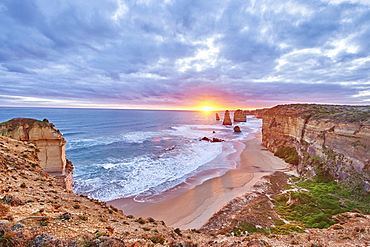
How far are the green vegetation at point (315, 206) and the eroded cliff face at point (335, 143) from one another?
180cm

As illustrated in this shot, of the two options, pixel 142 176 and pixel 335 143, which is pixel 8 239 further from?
pixel 335 143

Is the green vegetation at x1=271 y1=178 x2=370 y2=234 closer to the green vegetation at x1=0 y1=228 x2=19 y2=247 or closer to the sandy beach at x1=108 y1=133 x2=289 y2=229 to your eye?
the sandy beach at x1=108 y1=133 x2=289 y2=229

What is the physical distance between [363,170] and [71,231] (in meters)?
22.6

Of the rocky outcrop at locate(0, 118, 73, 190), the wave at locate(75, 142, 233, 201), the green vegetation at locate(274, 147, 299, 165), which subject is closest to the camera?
the rocky outcrop at locate(0, 118, 73, 190)

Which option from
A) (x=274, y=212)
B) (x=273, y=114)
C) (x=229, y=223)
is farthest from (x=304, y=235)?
(x=273, y=114)

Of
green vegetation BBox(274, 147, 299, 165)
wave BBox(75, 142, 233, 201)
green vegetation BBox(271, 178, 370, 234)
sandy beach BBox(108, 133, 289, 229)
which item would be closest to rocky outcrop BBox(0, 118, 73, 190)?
wave BBox(75, 142, 233, 201)

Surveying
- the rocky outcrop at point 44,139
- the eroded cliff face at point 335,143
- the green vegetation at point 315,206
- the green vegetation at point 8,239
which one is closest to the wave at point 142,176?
the rocky outcrop at point 44,139

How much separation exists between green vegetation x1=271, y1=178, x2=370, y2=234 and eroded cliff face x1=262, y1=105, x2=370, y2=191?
180 cm

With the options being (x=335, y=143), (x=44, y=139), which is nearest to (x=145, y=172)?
(x=44, y=139)

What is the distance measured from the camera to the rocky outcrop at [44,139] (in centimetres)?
1308

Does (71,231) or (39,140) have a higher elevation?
(39,140)

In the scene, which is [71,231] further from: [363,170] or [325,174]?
[325,174]

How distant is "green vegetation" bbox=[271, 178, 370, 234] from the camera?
1123 centimetres

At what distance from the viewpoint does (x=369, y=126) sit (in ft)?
49.6
